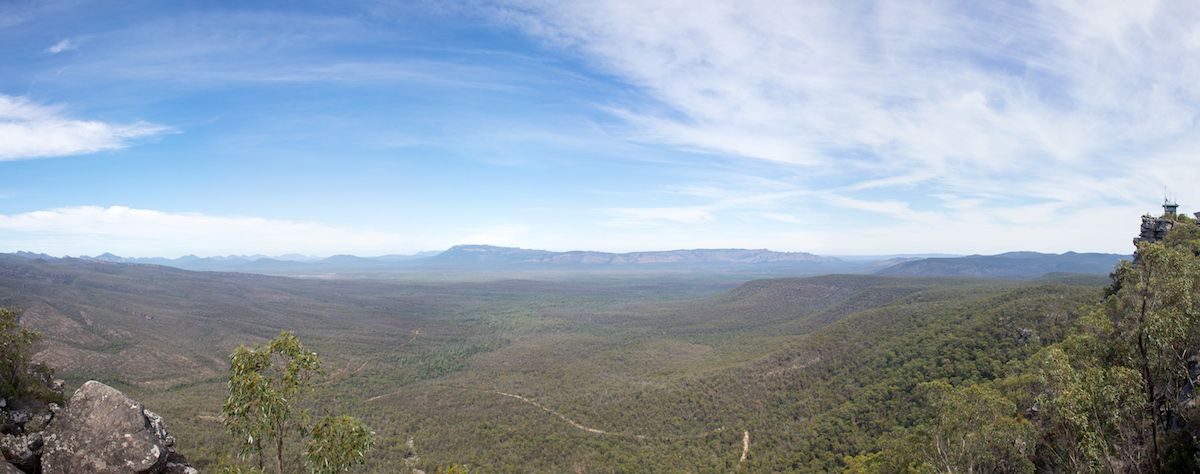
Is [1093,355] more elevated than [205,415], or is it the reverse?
[1093,355]

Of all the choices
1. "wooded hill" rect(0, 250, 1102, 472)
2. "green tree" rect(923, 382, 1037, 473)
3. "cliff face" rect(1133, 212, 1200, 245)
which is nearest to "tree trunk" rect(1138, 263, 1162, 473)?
"green tree" rect(923, 382, 1037, 473)

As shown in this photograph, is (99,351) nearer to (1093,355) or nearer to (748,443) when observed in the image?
(748,443)

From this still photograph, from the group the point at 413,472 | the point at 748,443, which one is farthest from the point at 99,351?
the point at 748,443

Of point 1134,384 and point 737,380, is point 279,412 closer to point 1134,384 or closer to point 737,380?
point 1134,384

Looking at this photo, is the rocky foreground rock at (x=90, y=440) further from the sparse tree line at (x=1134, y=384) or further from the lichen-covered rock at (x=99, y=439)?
the sparse tree line at (x=1134, y=384)

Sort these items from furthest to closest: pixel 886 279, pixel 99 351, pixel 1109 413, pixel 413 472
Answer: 1. pixel 886 279
2. pixel 99 351
3. pixel 413 472
4. pixel 1109 413

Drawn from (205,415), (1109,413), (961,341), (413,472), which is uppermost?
(1109,413)

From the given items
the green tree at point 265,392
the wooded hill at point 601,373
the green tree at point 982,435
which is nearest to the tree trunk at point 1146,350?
the green tree at point 982,435

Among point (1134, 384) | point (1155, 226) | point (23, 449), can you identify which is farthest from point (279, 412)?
point (1155, 226)
